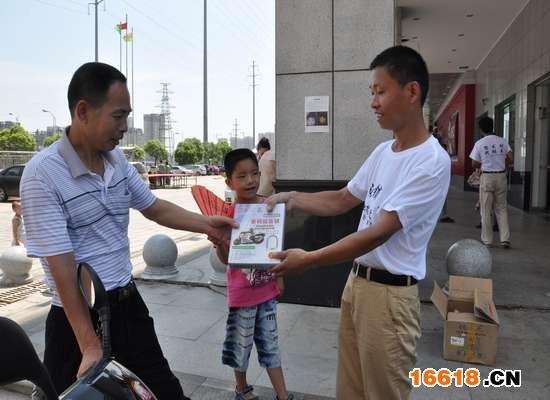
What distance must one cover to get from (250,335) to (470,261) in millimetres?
3241

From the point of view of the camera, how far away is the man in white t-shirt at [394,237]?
2.08 meters

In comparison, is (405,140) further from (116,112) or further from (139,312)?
(139,312)

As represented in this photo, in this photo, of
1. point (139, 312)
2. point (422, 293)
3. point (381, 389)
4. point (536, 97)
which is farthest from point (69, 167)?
point (536, 97)

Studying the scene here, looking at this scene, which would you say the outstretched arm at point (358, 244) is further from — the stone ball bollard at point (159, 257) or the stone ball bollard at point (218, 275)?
the stone ball bollard at point (159, 257)

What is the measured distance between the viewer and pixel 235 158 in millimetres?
3000

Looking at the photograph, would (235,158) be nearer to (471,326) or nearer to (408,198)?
(408,198)

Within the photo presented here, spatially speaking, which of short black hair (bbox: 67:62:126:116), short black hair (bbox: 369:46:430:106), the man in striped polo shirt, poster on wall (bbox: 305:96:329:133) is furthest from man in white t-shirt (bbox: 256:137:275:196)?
short black hair (bbox: 67:62:126:116)

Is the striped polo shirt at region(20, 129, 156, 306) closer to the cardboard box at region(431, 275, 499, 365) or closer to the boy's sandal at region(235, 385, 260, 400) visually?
the boy's sandal at region(235, 385, 260, 400)

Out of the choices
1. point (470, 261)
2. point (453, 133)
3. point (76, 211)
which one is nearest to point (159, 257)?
point (470, 261)

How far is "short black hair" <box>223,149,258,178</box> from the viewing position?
3.00 m

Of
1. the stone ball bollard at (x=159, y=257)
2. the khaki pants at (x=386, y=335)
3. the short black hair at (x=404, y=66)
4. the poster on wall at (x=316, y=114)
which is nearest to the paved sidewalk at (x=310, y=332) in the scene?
the stone ball bollard at (x=159, y=257)

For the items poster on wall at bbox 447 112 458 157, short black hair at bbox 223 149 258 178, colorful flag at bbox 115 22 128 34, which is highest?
colorful flag at bbox 115 22 128 34

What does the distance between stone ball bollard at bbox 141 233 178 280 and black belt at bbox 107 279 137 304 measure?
179 inches

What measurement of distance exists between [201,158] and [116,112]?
69548mm
